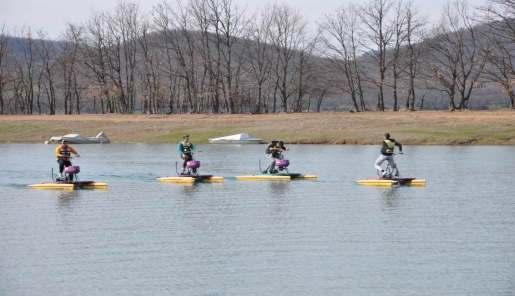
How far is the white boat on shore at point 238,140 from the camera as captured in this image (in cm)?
8688

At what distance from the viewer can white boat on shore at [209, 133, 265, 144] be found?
86875 mm

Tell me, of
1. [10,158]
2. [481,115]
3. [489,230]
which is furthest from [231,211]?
[481,115]

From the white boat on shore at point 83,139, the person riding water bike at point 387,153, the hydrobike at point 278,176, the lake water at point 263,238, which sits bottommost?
the lake water at point 263,238

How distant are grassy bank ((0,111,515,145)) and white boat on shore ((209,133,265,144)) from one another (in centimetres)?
129

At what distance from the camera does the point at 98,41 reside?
132 meters

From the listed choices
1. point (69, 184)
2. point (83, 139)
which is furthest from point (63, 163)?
point (83, 139)


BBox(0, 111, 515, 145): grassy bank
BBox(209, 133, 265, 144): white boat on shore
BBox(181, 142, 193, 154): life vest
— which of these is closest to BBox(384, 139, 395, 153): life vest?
BBox(181, 142, 193, 154): life vest

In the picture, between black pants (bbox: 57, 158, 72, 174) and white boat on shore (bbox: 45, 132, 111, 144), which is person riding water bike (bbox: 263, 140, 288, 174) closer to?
black pants (bbox: 57, 158, 72, 174)

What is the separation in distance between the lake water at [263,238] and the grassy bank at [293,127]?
32614mm

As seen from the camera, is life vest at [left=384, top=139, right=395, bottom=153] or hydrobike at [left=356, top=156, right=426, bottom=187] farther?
life vest at [left=384, top=139, right=395, bottom=153]

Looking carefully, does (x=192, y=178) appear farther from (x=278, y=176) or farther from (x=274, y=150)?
(x=274, y=150)

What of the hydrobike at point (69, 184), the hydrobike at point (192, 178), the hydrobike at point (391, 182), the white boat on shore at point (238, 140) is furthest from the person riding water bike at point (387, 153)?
the white boat on shore at point (238, 140)

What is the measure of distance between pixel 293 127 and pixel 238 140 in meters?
7.43

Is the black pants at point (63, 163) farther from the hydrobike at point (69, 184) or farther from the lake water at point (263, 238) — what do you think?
the lake water at point (263, 238)
